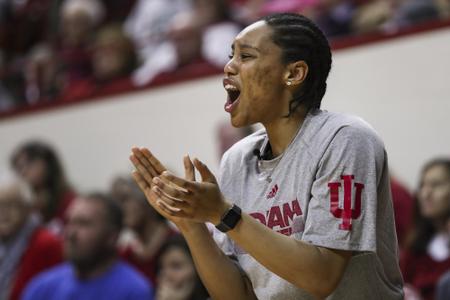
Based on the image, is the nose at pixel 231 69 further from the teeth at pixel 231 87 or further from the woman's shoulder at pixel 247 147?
the woman's shoulder at pixel 247 147

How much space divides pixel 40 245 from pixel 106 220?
0.57 meters

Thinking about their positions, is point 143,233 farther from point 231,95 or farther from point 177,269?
point 231,95

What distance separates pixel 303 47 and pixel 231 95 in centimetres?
21

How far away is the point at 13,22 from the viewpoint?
828 cm

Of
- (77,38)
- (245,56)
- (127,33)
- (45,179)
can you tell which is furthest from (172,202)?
(77,38)

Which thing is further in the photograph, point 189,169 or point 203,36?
point 203,36

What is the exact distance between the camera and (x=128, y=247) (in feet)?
16.8

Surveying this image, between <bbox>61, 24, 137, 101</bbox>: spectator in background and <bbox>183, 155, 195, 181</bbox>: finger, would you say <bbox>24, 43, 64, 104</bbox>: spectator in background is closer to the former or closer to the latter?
<bbox>61, 24, 137, 101</bbox>: spectator in background

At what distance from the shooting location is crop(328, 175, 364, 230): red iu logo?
211 cm

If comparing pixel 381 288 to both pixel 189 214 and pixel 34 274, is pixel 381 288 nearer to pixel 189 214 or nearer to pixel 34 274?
pixel 189 214

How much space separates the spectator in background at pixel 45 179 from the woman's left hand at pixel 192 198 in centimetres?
411

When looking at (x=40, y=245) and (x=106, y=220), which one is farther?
(x=40, y=245)

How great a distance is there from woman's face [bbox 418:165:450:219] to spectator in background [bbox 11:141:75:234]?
2594mm

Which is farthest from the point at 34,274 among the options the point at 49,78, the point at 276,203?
the point at 276,203
